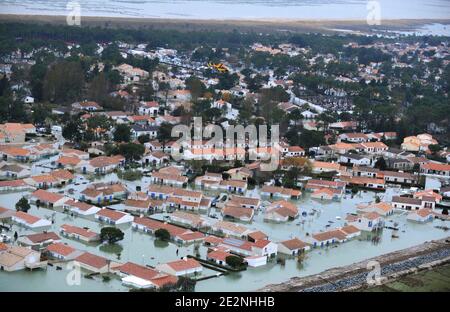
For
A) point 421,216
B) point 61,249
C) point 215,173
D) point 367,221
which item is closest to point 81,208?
point 61,249

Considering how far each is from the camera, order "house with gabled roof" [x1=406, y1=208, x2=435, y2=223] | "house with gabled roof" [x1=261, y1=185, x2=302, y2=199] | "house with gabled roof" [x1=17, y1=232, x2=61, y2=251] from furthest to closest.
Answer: "house with gabled roof" [x1=261, y1=185, x2=302, y2=199] → "house with gabled roof" [x1=406, y1=208, x2=435, y2=223] → "house with gabled roof" [x1=17, y1=232, x2=61, y2=251]

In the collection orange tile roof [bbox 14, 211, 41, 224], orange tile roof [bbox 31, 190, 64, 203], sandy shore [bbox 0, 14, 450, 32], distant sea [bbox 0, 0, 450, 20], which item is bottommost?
orange tile roof [bbox 31, 190, 64, 203]

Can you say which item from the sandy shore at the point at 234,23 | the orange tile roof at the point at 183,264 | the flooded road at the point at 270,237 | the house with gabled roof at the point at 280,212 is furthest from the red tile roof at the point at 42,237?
the sandy shore at the point at 234,23

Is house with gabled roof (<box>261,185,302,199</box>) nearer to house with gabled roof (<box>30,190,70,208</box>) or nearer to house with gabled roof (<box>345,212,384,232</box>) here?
house with gabled roof (<box>345,212,384,232</box>)

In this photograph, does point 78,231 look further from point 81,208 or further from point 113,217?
point 81,208

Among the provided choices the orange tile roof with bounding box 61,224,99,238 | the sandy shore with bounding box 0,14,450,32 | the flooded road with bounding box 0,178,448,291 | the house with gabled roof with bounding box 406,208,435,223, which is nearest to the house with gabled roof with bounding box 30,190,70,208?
the flooded road with bounding box 0,178,448,291

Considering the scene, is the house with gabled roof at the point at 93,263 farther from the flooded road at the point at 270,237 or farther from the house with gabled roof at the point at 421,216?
the house with gabled roof at the point at 421,216

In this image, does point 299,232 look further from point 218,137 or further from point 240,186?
point 218,137
